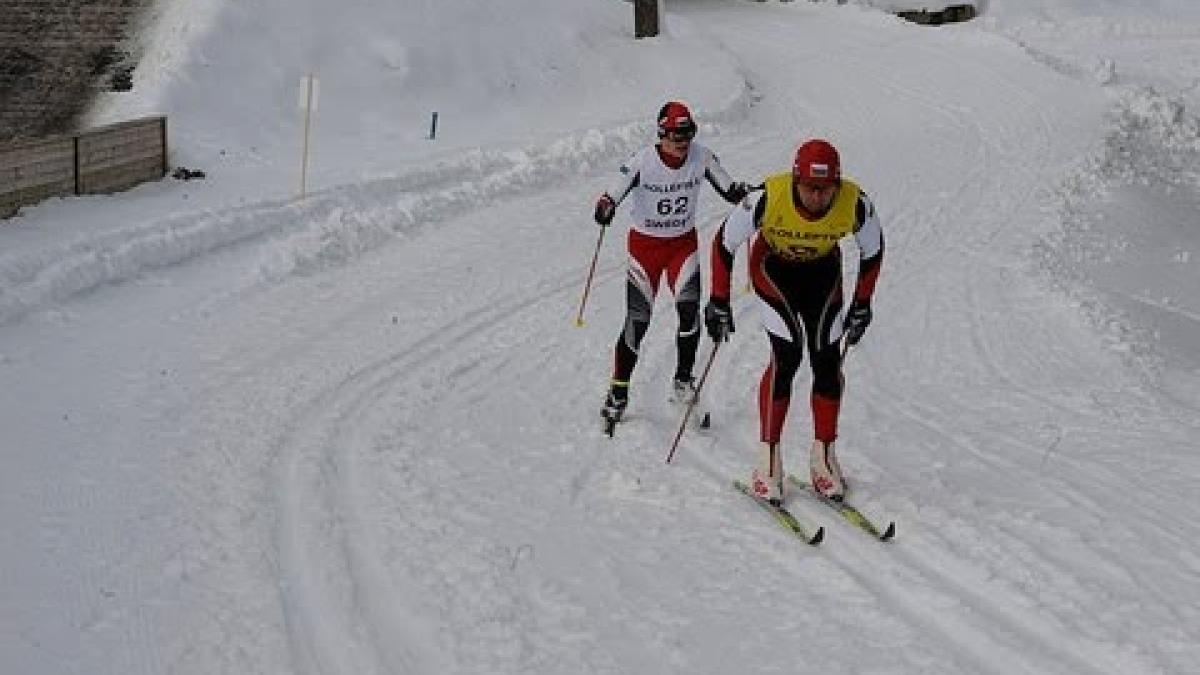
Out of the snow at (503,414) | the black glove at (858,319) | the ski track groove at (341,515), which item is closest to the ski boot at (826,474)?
the snow at (503,414)

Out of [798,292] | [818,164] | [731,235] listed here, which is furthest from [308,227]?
[818,164]

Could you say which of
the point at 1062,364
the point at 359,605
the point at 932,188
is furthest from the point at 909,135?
the point at 359,605

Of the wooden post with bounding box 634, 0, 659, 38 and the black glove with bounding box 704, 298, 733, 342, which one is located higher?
the wooden post with bounding box 634, 0, 659, 38

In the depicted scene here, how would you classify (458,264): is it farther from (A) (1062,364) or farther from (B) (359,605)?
(B) (359,605)

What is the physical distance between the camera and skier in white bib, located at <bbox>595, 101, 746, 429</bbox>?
8.78 m

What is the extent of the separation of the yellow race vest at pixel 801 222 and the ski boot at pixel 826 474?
1170 millimetres

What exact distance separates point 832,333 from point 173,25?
46.5 feet

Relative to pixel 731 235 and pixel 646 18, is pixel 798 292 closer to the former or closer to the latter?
pixel 731 235

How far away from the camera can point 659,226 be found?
29.1 feet

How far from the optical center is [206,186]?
48.3 ft

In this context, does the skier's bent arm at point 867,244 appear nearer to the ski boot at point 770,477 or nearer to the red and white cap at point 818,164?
the red and white cap at point 818,164

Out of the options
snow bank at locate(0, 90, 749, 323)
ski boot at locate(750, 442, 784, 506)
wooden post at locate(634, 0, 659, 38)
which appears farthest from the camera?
wooden post at locate(634, 0, 659, 38)

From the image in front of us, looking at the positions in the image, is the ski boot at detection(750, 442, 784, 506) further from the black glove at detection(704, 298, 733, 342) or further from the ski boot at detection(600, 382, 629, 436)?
the ski boot at detection(600, 382, 629, 436)

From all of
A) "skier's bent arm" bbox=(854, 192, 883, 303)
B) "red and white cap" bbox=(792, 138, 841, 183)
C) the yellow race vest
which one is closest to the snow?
"skier's bent arm" bbox=(854, 192, 883, 303)
